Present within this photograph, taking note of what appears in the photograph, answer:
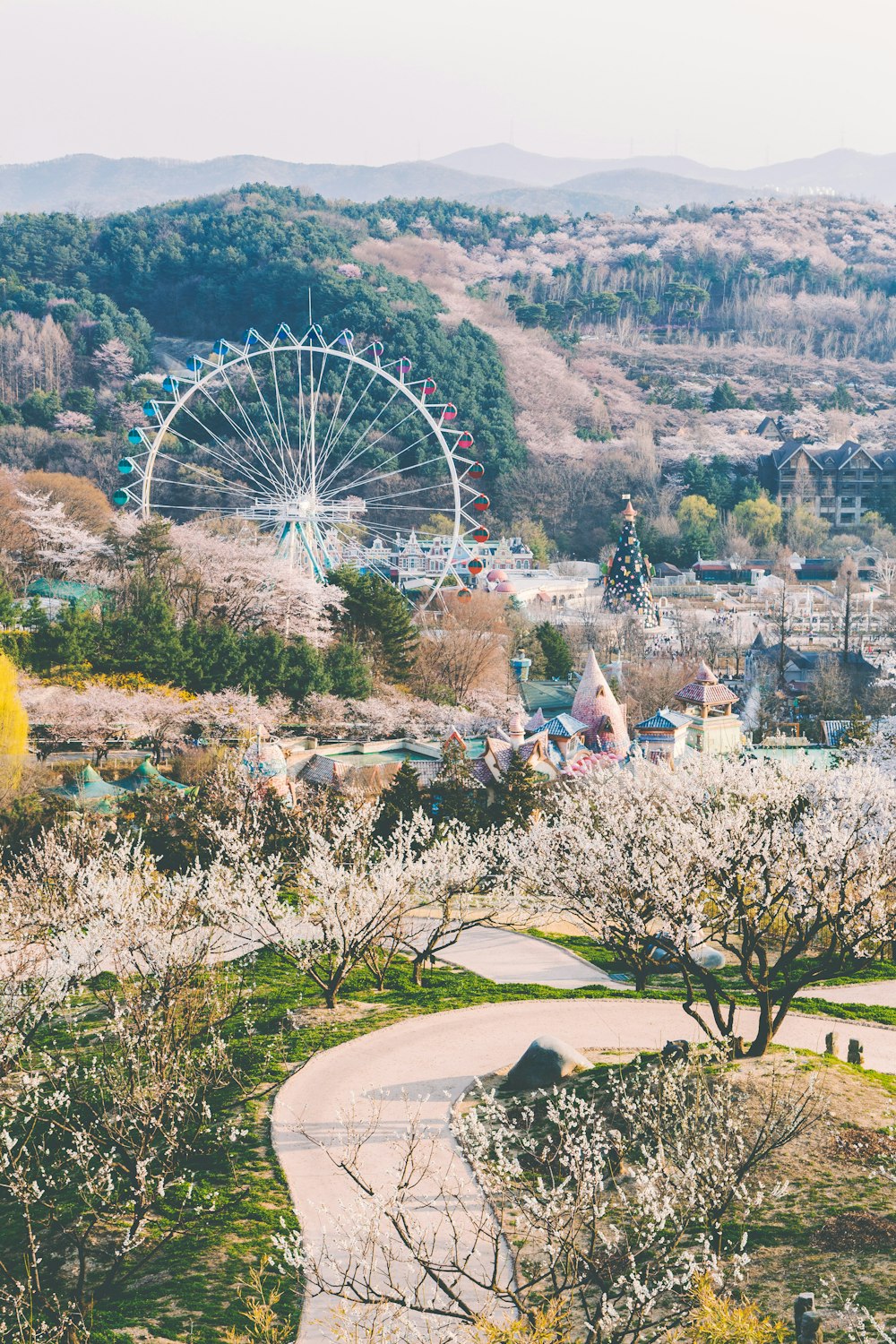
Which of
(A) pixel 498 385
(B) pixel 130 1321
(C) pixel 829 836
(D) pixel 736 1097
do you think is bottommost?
(B) pixel 130 1321

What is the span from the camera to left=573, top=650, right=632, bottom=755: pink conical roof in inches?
1251

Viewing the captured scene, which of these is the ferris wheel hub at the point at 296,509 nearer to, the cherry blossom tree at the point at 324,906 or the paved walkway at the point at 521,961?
the cherry blossom tree at the point at 324,906

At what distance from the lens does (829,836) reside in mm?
Answer: 18188

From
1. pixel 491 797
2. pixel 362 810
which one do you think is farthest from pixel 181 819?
pixel 491 797

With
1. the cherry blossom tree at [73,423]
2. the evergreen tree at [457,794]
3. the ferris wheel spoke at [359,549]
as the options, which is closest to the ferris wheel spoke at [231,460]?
the ferris wheel spoke at [359,549]

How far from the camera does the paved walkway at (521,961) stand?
22.4 meters

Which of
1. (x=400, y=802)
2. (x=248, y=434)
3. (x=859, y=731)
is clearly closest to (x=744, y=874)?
(x=400, y=802)

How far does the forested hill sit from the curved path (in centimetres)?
6431

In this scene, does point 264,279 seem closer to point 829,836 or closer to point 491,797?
point 491,797

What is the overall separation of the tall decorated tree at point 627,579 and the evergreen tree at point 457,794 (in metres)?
25.0

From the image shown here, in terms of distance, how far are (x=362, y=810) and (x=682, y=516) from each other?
60016mm

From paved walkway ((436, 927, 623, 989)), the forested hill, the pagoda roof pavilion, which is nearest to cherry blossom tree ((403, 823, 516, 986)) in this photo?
paved walkway ((436, 927, 623, 989))

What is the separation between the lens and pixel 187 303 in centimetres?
10025

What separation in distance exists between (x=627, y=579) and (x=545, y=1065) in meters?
39.1
